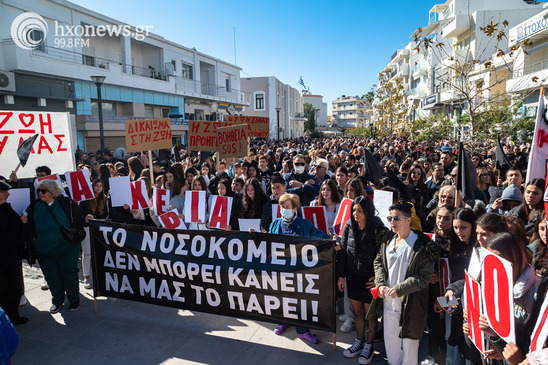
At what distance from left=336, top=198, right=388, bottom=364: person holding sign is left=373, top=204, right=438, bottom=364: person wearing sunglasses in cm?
20

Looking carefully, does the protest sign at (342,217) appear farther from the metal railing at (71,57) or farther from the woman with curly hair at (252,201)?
the metal railing at (71,57)

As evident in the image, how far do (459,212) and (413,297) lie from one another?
91cm

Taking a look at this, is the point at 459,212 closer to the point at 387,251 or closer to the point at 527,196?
the point at 387,251

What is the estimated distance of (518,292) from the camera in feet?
8.09

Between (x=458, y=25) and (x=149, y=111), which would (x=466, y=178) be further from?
(x=458, y=25)

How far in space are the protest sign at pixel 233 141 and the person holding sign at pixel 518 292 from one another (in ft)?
23.1

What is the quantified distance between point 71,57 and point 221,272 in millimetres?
21570

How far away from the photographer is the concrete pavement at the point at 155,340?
4.02 m

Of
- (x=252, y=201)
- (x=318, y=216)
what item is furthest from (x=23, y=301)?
(x=318, y=216)

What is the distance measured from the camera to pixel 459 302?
3.27 m

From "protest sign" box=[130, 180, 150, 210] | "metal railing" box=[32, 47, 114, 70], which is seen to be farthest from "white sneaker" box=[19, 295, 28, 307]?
"metal railing" box=[32, 47, 114, 70]

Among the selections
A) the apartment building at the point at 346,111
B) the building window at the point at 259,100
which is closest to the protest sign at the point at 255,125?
the building window at the point at 259,100

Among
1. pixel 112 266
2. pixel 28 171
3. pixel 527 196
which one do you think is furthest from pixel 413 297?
pixel 28 171

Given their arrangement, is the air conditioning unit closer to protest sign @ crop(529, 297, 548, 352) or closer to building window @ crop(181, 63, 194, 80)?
building window @ crop(181, 63, 194, 80)
